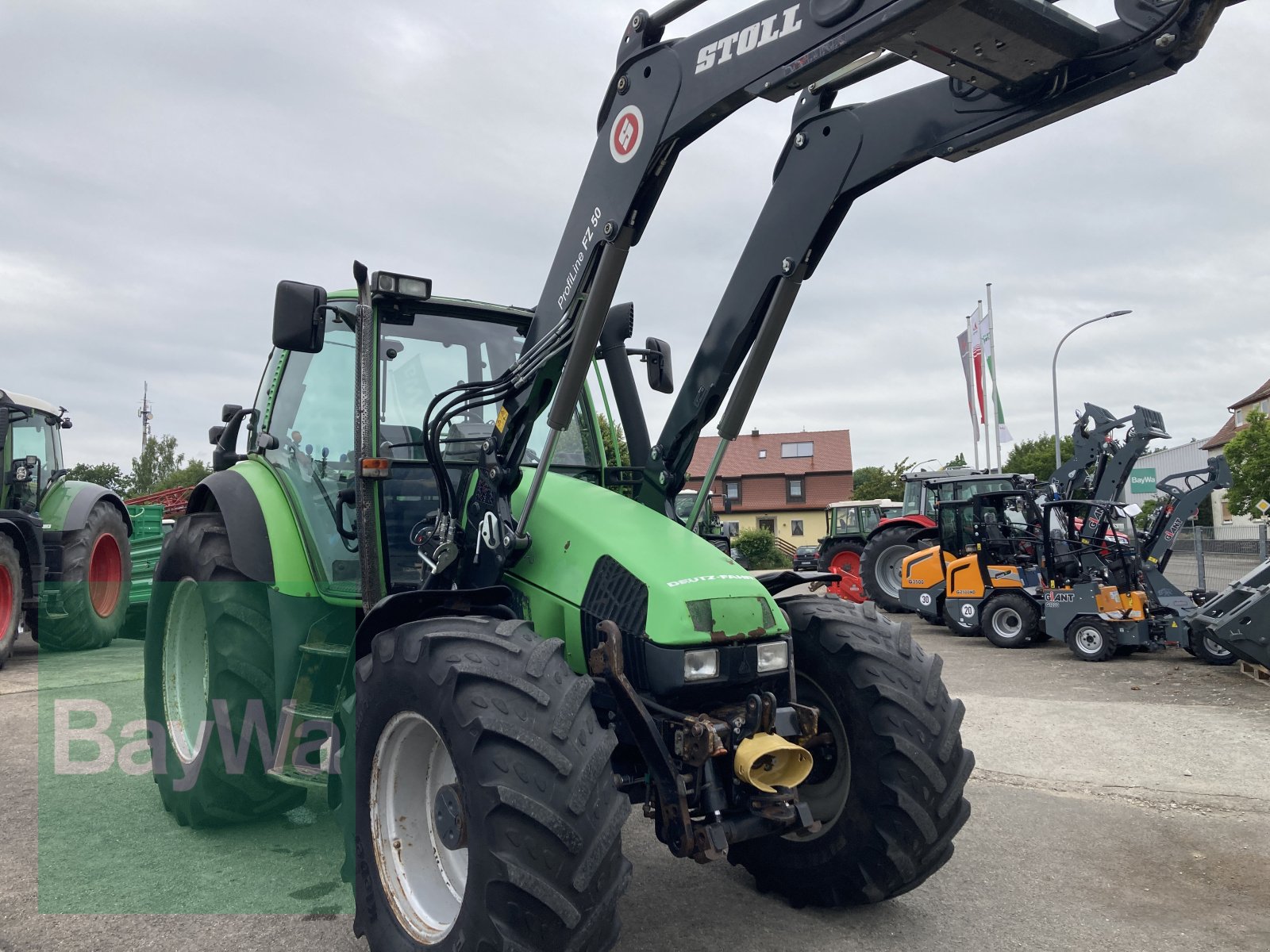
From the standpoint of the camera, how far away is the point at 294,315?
382 cm

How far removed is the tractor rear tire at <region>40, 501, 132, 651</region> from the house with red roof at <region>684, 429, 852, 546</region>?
3995 centimetres

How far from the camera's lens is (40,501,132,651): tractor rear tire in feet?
35.3

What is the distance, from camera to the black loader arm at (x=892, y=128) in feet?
9.14

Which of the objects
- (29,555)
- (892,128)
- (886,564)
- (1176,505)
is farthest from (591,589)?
(886,564)

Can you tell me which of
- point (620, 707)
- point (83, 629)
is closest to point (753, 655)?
point (620, 707)

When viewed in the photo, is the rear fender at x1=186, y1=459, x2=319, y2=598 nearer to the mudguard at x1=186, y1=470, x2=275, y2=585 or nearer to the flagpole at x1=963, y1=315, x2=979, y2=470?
the mudguard at x1=186, y1=470, x2=275, y2=585

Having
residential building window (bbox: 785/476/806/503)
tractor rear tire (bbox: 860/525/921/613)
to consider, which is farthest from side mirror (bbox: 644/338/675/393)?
residential building window (bbox: 785/476/806/503)

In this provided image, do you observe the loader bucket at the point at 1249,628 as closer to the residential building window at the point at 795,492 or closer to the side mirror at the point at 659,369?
the side mirror at the point at 659,369

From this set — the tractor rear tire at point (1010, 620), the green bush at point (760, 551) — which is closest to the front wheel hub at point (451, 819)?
the tractor rear tire at point (1010, 620)

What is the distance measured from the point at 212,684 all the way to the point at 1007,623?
11.1m

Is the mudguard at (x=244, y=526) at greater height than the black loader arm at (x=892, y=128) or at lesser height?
lesser

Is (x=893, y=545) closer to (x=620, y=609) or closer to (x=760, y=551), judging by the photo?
(x=760, y=551)

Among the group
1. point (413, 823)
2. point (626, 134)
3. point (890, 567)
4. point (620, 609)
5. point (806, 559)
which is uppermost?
point (626, 134)

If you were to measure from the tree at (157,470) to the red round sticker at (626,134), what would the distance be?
56006 millimetres
